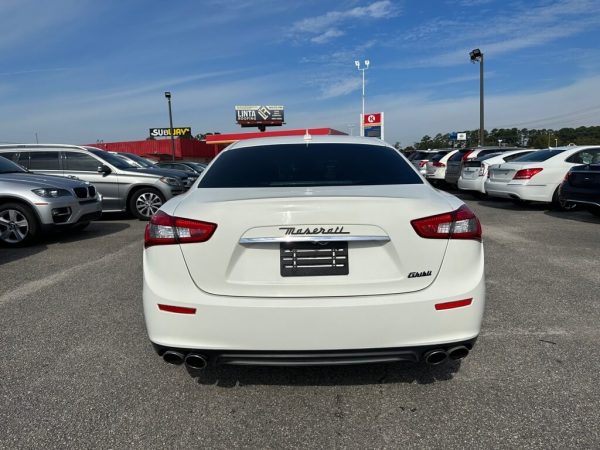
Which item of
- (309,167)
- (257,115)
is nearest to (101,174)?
(309,167)

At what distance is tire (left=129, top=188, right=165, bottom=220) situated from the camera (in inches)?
390

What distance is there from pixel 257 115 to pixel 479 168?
57.0m

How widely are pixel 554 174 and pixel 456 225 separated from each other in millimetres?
9100

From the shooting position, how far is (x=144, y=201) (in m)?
9.95

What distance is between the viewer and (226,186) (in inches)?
106

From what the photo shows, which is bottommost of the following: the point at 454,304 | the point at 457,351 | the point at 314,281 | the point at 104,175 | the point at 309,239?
the point at 457,351

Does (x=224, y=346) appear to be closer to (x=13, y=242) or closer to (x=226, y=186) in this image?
(x=226, y=186)

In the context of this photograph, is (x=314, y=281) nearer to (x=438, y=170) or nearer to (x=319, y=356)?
(x=319, y=356)

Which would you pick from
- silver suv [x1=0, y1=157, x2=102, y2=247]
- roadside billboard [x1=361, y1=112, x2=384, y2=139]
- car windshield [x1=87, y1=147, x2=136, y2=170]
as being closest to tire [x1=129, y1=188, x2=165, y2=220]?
car windshield [x1=87, y1=147, x2=136, y2=170]

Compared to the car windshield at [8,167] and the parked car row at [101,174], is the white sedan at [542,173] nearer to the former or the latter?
the parked car row at [101,174]

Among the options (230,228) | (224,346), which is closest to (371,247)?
(230,228)

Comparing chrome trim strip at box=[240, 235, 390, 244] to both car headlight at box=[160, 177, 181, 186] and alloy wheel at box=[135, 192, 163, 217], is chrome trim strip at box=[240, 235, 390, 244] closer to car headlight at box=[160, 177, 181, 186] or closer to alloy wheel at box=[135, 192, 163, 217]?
alloy wheel at box=[135, 192, 163, 217]

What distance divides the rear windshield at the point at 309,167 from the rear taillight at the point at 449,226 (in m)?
0.47

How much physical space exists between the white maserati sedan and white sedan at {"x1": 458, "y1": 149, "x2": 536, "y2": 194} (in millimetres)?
10500
